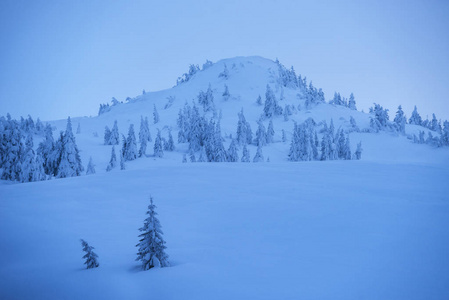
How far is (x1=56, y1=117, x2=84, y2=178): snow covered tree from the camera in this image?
35.1m

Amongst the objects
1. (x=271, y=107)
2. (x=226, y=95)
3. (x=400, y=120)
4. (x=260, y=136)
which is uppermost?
(x=226, y=95)

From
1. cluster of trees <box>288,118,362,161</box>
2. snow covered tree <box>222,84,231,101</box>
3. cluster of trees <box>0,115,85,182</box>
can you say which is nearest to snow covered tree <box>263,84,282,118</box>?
snow covered tree <box>222,84,231,101</box>

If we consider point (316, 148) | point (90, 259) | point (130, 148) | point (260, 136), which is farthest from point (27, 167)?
point (316, 148)

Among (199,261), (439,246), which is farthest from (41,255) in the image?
(439,246)

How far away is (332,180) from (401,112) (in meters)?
80.4

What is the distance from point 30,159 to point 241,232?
113ft

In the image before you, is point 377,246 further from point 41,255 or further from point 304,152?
point 304,152

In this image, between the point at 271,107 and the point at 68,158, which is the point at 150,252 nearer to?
the point at 68,158

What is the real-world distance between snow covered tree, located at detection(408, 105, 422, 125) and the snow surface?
102m

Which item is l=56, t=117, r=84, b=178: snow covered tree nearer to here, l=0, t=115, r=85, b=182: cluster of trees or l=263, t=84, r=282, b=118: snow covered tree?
l=0, t=115, r=85, b=182: cluster of trees

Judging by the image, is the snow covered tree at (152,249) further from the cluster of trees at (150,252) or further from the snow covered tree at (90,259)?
the snow covered tree at (90,259)

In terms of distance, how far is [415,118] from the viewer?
3974 inches

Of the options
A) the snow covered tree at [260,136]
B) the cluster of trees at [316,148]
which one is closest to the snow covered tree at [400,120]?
the cluster of trees at [316,148]

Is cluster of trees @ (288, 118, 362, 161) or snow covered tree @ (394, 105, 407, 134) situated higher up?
snow covered tree @ (394, 105, 407, 134)
